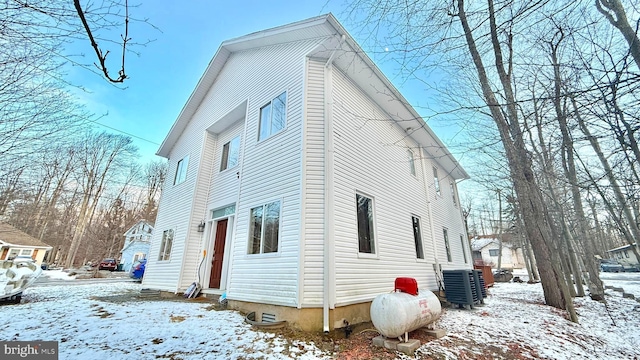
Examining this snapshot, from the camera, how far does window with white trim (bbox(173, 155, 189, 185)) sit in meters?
10.2

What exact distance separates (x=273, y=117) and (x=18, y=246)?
2879 cm

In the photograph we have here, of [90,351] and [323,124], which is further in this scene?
[323,124]

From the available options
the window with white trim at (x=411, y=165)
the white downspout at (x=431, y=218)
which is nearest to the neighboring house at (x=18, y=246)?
the window with white trim at (x=411, y=165)

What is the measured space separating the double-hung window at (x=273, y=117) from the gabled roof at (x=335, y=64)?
1.46m

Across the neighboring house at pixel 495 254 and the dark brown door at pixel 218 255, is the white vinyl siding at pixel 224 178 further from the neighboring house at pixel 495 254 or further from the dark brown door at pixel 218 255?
the neighboring house at pixel 495 254

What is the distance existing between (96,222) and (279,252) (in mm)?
32548

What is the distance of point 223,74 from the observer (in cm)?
978

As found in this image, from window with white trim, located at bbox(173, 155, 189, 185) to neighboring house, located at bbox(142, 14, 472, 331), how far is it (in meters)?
0.09

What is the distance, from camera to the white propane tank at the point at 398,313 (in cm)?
369

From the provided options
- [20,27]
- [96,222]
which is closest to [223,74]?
[20,27]

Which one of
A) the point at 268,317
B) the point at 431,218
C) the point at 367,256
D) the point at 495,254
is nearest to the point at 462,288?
the point at 431,218

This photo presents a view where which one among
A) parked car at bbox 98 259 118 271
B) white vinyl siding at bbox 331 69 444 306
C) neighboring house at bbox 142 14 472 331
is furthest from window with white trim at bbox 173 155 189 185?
parked car at bbox 98 259 118 271

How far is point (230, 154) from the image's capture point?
28.7 feet

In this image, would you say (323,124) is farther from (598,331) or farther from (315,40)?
(598,331)
